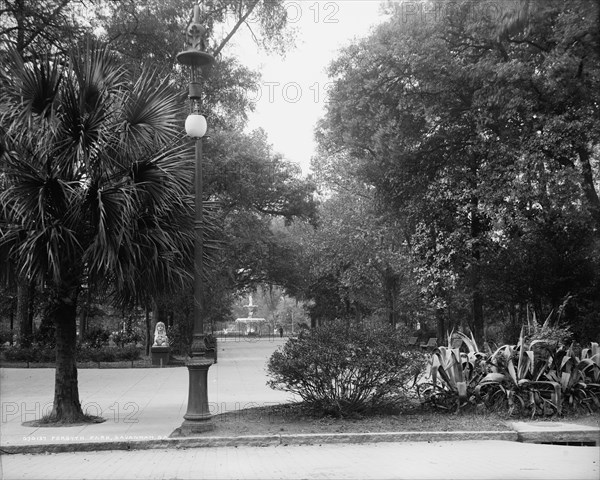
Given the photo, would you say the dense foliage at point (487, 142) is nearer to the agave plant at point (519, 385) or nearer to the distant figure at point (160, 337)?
the agave plant at point (519, 385)

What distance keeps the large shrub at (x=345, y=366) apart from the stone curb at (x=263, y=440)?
106cm

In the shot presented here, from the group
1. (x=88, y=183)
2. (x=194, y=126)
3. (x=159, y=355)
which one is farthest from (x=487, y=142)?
(x=159, y=355)

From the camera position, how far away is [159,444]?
831 centimetres

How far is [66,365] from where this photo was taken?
10227 millimetres

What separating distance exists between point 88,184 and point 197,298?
8.10 ft

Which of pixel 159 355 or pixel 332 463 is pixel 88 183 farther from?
pixel 159 355

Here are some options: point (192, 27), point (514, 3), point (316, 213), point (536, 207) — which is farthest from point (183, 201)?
point (316, 213)

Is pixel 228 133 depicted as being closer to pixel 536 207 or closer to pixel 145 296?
pixel 536 207

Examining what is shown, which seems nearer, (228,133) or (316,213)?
(228,133)

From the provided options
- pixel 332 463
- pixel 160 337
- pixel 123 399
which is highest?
pixel 160 337

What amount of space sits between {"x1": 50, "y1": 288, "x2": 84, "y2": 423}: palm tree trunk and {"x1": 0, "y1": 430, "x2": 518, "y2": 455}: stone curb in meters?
1.85

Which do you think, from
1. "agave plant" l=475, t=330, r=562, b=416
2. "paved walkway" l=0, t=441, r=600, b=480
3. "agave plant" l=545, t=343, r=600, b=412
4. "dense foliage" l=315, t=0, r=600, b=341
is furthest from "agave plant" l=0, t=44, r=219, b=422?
"dense foliage" l=315, t=0, r=600, b=341

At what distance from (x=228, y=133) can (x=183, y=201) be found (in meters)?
16.4

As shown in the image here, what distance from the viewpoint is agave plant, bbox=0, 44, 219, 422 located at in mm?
9078
